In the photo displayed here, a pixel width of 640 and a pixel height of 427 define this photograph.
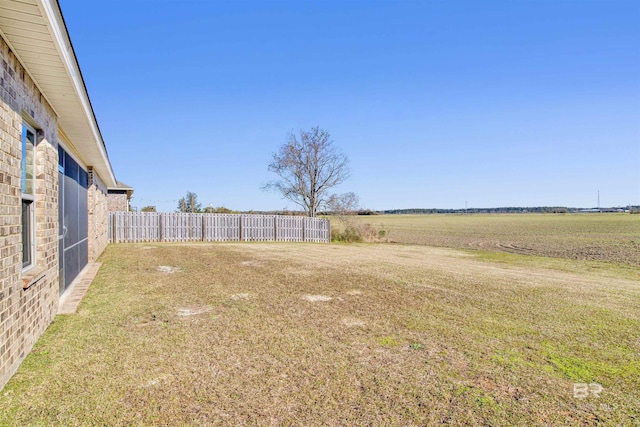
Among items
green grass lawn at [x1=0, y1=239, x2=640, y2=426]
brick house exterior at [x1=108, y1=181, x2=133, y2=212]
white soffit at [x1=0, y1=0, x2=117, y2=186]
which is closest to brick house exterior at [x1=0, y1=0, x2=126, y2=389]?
white soffit at [x1=0, y1=0, x2=117, y2=186]

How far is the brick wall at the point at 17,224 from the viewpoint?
Answer: 328 cm

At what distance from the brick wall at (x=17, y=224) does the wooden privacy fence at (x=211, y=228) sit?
15528mm

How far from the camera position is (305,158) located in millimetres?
29125

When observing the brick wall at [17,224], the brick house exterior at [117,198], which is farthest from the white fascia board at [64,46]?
the brick house exterior at [117,198]

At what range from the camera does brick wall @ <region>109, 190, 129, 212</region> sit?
Answer: 76.5 feet

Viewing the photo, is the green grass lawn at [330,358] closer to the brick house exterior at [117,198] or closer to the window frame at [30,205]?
the window frame at [30,205]

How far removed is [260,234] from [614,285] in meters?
17.5

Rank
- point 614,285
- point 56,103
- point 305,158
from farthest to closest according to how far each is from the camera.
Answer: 1. point 305,158
2. point 614,285
3. point 56,103

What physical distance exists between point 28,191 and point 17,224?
3.27ft

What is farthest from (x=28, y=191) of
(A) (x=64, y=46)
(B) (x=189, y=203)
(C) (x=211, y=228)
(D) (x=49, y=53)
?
(B) (x=189, y=203)

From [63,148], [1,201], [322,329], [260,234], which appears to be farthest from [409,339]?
[260,234]

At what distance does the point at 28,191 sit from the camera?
4.50 metres

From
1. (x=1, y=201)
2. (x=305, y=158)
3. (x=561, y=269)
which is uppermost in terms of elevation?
(x=305, y=158)

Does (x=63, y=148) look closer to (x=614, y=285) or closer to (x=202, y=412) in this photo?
(x=202, y=412)
